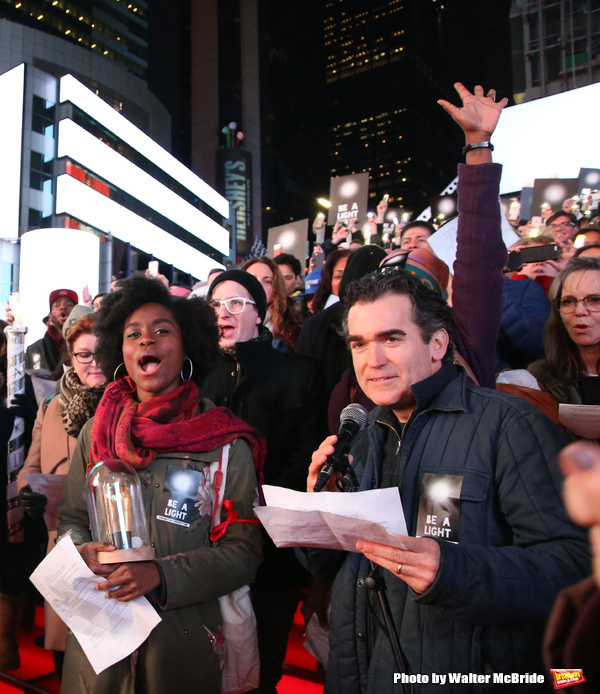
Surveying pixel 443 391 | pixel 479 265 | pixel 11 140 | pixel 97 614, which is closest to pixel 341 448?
pixel 443 391

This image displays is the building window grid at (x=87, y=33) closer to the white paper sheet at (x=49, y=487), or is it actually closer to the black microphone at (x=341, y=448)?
the white paper sheet at (x=49, y=487)

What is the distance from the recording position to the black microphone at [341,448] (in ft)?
5.17

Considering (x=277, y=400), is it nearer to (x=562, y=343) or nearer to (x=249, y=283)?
(x=249, y=283)

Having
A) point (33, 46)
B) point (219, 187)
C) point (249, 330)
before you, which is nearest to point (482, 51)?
point (33, 46)

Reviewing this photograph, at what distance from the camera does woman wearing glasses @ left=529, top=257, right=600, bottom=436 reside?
2.43 metres

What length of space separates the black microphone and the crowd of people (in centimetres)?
3

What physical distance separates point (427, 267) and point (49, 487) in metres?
2.01

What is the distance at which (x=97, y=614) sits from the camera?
6.15 ft

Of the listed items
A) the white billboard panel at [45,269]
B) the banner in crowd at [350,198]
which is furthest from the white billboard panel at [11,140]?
the banner in crowd at [350,198]

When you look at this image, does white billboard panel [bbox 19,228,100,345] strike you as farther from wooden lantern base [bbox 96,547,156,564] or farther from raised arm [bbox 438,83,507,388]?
raised arm [bbox 438,83,507,388]

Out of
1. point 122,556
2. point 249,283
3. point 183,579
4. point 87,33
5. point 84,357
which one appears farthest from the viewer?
point 87,33

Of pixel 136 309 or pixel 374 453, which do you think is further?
pixel 136 309

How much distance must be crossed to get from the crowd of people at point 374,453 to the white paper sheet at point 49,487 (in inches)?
1.8

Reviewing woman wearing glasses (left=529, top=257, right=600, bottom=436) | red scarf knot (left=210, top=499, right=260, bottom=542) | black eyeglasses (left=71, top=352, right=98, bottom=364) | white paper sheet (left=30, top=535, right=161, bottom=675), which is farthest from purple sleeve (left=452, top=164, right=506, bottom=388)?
black eyeglasses (left=71, top=352, right=98, bottom=364)
